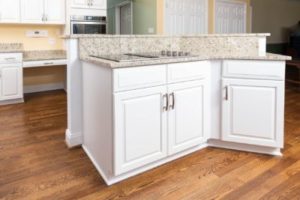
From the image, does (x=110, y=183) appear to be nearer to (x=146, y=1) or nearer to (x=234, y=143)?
(x=234, y=143)

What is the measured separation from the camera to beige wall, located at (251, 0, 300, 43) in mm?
7668

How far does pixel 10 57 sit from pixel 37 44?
3.09 ft

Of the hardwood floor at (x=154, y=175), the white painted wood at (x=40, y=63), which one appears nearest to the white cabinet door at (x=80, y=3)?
the white painted wood at (x=40, y=63)

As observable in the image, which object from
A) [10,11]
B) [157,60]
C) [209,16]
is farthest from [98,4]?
[157,60]

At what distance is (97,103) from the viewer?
2074mm

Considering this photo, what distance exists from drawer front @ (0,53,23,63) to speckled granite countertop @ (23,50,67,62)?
0.32 feet

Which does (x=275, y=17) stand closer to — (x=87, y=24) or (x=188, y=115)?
(x=87, y=24)

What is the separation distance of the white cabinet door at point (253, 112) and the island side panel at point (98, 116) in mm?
1108

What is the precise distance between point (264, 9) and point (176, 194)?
749cm

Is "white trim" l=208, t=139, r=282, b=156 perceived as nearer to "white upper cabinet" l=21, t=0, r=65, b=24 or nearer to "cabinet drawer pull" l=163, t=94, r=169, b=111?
"cabinet drawer pull" l=163, t=94, r=169, b=111

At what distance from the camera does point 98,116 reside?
81.7 inches

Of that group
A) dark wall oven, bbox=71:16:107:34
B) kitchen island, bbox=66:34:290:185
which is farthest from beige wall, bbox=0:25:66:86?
kitchen island, bbox=66:34:290:185

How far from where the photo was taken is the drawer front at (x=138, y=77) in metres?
1.79

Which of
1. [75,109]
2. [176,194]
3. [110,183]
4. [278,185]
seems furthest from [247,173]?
[75,109]
